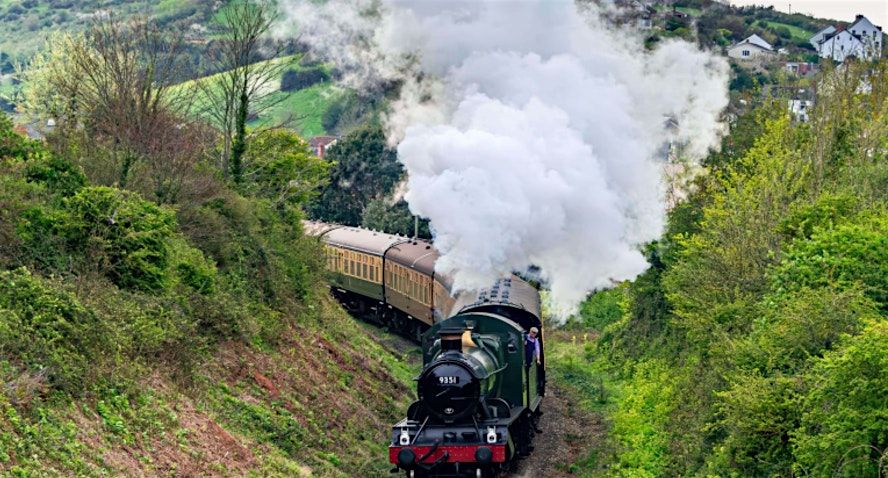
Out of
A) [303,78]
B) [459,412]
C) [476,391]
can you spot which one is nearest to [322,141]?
[303,78]

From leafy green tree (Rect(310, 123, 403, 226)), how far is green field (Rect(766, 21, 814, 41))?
65853 mm

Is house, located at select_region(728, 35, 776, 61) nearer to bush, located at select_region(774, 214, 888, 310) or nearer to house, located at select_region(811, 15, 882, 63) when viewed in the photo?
house, located at select_region(811, 15, 882, 63)

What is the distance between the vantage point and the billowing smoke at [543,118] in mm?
26156

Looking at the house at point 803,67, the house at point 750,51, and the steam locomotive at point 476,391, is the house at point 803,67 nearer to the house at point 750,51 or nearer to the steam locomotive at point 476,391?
the house at point 750,51

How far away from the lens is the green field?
4813 inches

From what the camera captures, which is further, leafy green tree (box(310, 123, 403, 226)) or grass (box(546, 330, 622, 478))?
leafy green tree (box(310, 123, 403, 226))

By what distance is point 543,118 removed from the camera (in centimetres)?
2808

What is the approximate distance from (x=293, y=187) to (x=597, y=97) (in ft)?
48.4

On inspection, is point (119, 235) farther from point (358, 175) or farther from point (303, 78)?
point (303, 78)

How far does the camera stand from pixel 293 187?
42438 mm

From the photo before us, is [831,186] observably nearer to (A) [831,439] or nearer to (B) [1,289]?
(A) [831,439]

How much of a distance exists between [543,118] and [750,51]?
71.9 metres

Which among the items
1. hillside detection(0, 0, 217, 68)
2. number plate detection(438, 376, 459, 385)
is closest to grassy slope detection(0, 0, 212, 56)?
hillside detection(0, 0, 217, 68)

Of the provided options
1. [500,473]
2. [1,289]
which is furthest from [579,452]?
[1,289]
